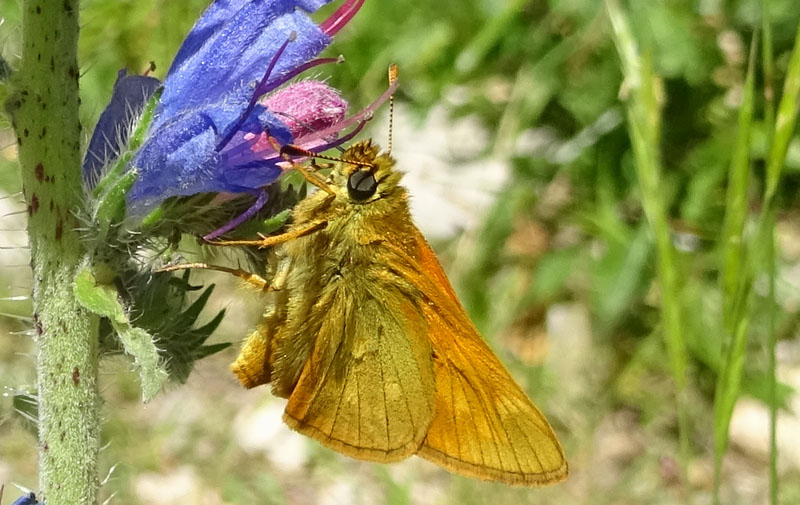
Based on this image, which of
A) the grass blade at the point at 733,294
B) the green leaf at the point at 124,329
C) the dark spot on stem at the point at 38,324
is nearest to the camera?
the green leaf at the point at 124,329

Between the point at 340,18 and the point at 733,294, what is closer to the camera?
the point at 340,18

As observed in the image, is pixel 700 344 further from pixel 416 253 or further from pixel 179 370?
pixel 179 370

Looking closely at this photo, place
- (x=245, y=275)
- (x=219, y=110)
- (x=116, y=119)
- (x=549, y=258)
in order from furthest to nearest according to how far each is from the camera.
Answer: (x=549, y=258) < (x=245, y=275) < (x=116, y=119) < (x=219, y=110)

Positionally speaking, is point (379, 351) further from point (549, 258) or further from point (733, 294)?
point (549, 258)

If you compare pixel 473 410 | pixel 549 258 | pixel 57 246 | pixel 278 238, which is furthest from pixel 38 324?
pixel 549 258

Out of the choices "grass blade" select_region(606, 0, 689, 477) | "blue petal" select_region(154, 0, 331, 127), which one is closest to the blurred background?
"grass blade" select_region(606, 0, 689, 477)

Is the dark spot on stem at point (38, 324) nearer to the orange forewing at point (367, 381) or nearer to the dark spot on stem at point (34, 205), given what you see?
the dark spot on stem at point (34, 205)

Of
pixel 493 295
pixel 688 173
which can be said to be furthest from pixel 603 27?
pixel 493 295

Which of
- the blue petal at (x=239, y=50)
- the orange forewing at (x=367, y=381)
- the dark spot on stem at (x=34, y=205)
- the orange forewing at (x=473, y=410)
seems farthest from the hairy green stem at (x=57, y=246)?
the orange forewing at (x=473, y=410)
